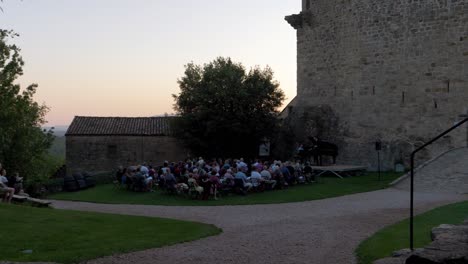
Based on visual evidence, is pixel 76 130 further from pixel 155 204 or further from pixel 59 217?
pixel 59 217

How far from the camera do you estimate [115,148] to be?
37656mm

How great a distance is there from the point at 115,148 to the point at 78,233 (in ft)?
86.9

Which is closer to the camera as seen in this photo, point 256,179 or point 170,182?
point 256,179

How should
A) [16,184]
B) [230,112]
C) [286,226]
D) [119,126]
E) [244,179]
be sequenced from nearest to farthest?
[286,226] < [16,184] < [244,179] < [230,112] < [119,126]

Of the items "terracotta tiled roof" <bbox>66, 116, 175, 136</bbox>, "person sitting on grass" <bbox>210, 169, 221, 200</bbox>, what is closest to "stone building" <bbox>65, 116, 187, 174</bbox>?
"terracotta tiled roof" <bbox>66, 116, 175, 136</bbox>

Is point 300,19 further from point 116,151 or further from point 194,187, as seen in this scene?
point 194,187

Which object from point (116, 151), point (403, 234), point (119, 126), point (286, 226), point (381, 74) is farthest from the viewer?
point (119, 126)

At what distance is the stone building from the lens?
3712 cm

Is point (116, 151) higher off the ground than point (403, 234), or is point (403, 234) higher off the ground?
point (116, 151)

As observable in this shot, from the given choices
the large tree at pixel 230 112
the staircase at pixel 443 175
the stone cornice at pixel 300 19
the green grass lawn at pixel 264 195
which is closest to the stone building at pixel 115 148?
the large tree at pixel 230 112

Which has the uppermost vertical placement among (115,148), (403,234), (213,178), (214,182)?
(115,148)

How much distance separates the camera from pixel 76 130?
37656 millimetres

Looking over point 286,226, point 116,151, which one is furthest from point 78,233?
point 116,151

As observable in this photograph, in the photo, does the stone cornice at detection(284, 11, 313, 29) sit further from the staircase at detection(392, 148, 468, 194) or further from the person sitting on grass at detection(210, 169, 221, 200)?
the person sitting on grass at detection(210, 169, 221, 200)
